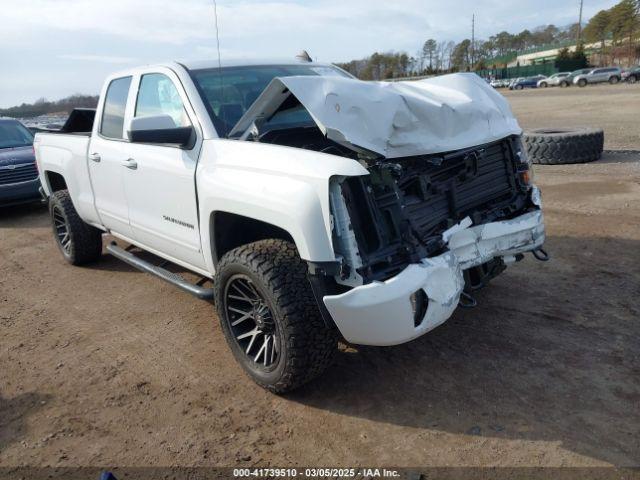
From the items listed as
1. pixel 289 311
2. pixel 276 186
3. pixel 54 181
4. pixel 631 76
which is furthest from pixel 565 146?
pixel 631 76

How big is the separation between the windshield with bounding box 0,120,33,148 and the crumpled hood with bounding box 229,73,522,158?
8345mm

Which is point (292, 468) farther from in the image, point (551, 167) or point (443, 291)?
→ point (551, 167)

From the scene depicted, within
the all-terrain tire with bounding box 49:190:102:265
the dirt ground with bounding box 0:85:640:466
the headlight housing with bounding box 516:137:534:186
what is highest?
the headlight housing with bounding box 516:137:534:186

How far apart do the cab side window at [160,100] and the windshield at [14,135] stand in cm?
695

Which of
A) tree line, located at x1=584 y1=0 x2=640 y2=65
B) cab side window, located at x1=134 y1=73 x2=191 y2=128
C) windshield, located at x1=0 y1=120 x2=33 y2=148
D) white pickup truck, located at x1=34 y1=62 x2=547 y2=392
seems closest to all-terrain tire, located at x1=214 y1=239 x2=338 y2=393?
white pickup truck, located at x1=34 y1=62 x2=547 y2=392

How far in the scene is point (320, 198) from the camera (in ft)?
8.83

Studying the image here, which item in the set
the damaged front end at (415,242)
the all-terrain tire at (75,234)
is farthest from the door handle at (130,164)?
the damaged front end at (415,242)

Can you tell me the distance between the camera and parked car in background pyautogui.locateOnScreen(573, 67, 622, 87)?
4531cm

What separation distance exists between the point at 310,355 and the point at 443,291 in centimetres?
80

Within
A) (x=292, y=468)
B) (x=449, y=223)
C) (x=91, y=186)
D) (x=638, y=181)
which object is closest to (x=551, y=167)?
(x=638, y=181)

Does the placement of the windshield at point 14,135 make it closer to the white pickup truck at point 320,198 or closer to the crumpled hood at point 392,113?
the white pickup truck at point 320,198

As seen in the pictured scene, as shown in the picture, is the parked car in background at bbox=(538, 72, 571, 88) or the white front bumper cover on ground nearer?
the white front bumper cover on ground

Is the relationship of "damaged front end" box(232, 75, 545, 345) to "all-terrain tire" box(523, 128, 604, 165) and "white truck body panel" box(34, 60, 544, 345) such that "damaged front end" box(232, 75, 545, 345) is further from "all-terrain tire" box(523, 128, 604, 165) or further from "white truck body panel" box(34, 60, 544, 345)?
"all-terrain tire" box(523, 128, 604, 165)

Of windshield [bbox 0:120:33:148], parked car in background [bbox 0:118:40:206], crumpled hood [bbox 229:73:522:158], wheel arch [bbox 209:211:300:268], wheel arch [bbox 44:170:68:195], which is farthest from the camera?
windshield [bbox 0:120:33:148]
